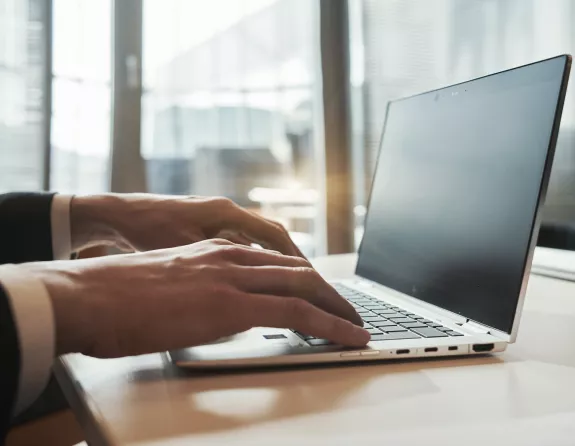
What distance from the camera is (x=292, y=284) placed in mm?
537

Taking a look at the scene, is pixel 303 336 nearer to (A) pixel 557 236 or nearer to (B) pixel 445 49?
(A) pixel 557 236

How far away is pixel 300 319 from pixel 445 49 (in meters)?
1.25

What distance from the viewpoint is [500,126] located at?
66 cm

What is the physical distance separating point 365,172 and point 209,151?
1.83ft

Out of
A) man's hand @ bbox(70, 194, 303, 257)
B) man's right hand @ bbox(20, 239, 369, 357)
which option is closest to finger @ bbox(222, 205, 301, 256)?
man's hand @ bbox(70, 194, 303, 257)

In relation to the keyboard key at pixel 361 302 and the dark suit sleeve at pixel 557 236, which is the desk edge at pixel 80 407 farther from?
the dark suit sleeve at pixel 557 236

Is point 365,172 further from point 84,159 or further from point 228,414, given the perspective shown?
point 228,414

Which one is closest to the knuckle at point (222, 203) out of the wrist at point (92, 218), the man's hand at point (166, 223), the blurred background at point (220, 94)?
the man's hand at point (166, 223)

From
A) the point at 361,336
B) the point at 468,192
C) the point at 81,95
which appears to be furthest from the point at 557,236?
the point at 81,95

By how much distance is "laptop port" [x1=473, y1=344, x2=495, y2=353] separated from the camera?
Answer: 554mm

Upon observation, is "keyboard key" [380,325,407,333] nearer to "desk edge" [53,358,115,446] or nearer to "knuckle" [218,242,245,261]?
"knuckle" [218,242,245,261]

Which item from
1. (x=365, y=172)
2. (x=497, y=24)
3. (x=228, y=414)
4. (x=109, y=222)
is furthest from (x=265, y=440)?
(x=365, y=172)

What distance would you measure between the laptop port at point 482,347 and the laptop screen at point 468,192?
0.02 m

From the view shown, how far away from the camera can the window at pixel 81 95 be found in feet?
6.37
